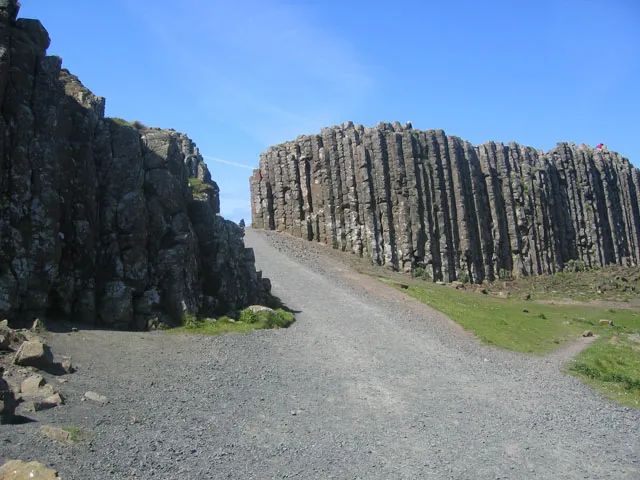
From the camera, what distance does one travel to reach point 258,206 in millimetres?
65562

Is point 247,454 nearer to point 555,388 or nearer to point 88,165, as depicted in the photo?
point 555,388

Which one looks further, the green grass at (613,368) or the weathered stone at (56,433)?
the green grass at (613,368)

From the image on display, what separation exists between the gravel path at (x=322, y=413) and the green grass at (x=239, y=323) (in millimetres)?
1046

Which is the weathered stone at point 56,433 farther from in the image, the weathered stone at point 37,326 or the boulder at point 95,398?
the weathered stone at point 37,326

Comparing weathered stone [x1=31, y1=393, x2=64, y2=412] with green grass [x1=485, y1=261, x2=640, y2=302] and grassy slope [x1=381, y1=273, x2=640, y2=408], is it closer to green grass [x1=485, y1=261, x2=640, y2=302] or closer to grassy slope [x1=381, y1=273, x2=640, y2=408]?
grassy slope [x1=381, y1=273, x2=640, y2=408]

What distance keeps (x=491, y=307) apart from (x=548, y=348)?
13.3 meters

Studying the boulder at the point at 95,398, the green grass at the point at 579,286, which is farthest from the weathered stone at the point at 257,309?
the green grass at the point at 579,286

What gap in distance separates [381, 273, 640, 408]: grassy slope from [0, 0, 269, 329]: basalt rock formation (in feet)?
50.8

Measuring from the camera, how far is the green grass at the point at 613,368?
21.6m

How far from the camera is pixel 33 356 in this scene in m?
16.7

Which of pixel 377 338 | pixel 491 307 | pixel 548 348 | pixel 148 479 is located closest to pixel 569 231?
pixel 491 307

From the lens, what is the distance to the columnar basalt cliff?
58.6 meters

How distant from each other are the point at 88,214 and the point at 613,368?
958 inches

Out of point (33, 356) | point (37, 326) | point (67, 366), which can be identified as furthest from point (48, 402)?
point (37, 326)
